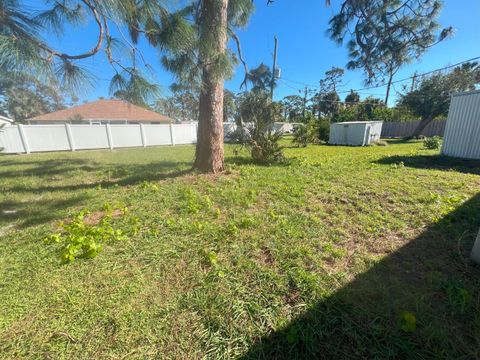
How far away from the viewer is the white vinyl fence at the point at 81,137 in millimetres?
9094

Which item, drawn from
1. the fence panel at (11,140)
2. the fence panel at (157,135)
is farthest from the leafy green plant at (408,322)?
the fence panel at (11,140)

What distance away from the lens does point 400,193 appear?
3219 mm

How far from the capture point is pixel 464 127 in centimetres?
575

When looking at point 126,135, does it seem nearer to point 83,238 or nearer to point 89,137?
point 89,137

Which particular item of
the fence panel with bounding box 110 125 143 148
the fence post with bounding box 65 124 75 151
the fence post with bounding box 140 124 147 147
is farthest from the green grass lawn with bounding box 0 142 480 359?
the fence post with bounding box 140 124 147 147

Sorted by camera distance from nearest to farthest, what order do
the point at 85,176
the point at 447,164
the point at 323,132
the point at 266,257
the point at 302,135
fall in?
1. the point at 266,257
2. the point at 85,176
3. the point at 447,164
4. the point at 302,135
5. the point at 323,132

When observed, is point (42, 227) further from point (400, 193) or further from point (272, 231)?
point (400, 193)

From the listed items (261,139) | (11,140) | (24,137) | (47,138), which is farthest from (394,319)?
(11,140)

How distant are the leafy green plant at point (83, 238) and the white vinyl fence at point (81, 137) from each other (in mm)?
9898

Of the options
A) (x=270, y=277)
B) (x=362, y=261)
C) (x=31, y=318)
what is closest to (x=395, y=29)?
(x=362, y=261)

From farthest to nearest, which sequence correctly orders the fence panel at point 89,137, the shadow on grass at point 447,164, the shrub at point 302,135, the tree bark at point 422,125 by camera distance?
1. the tree bark at point 422,125
2. the shrub at point 302,135
3. the fence panel at point 89,137
4. the shadow on grass at point 447,164

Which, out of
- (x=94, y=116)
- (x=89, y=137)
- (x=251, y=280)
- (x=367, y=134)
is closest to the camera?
(x=251, y=280)

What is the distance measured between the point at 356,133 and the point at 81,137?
14420 mm

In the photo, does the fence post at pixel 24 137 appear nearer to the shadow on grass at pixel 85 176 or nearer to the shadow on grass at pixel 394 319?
the shadow on grass at pixel 85 176
